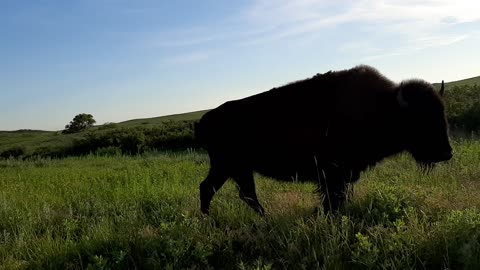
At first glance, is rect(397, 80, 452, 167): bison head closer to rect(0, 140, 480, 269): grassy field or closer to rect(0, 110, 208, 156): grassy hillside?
rect(0, 140, 480, 269): grassy field

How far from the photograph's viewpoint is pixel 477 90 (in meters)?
26.7

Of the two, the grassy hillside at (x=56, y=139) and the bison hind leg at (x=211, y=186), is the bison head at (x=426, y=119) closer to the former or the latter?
the bison hind leg at (x=211, y=186)

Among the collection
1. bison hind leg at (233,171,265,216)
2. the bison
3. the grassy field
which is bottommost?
the grassy field

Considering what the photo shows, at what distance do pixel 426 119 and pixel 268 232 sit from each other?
2224 millimetres

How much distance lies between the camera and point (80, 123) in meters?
56.5

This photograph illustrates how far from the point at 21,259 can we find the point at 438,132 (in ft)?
15.8

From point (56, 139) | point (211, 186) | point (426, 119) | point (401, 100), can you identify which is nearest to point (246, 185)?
point (211, 186)

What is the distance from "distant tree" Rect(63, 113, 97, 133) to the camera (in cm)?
5408

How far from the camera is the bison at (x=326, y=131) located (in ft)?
17.9

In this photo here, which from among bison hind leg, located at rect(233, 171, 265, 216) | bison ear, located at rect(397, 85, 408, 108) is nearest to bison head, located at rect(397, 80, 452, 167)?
bison ear, located at rect(397, 85, 408, 108)

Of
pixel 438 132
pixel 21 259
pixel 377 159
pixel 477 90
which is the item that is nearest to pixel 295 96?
pixel 377 159

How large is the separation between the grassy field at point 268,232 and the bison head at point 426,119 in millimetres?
596

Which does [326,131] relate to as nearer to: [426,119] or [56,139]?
[426,119]

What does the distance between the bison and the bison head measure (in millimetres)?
10
